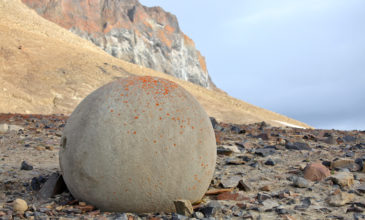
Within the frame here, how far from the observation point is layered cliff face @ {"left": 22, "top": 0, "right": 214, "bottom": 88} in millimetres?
54250

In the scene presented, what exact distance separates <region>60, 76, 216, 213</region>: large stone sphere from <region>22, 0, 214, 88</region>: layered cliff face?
2073 inches

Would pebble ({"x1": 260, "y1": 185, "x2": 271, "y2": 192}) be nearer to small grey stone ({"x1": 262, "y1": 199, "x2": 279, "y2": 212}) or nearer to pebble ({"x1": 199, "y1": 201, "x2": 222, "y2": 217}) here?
small grey stone ({"x1": 262, "y1": 199, "x2": 279, "y2": 212})

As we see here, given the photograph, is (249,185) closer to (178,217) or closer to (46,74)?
(178,217)

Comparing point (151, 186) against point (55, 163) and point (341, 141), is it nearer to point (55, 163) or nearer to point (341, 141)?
point (55, 163)

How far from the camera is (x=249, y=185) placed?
17.0 feet

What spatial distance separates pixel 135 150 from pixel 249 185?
230cm

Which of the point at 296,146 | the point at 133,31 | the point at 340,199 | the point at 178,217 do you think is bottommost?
the point at 178,217

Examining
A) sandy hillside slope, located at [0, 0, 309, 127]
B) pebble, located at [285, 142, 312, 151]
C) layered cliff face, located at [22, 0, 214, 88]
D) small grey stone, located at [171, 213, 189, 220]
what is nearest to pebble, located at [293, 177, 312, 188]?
small grey stone, located at [171, 213, 189, 220]

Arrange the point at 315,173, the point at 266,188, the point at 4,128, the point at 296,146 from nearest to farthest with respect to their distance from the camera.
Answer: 1. the point at 266,188
2. the point at 315,173
3. the point at 296,146
4. the point at 4,128

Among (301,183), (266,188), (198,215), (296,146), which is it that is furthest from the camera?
(296,146)

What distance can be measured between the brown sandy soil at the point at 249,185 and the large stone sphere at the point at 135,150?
233 mm

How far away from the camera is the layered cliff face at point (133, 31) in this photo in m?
54.2

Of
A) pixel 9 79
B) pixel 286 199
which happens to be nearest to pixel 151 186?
pixel 286 199

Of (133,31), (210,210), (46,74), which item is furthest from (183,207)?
(133,31)
